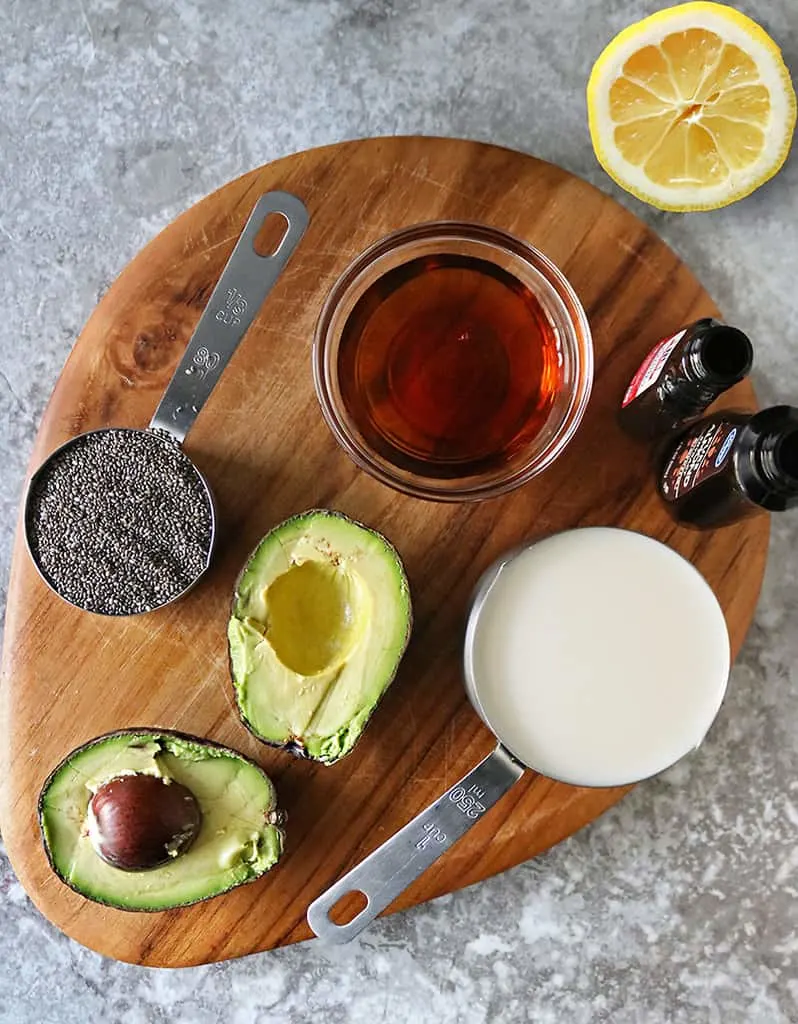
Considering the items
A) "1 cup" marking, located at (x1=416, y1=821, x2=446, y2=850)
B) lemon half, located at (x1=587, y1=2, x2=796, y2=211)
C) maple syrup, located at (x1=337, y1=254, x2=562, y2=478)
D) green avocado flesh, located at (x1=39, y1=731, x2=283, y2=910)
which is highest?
lemon half, located at (x1=587, y1=2, x2=796, y2=211)

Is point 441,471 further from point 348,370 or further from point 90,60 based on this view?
point 90,60

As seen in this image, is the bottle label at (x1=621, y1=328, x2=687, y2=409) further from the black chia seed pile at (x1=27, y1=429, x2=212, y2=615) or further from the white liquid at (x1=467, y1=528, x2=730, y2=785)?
the black chia seed pile at (x1=27, y1=429, x2=212, y2=615)

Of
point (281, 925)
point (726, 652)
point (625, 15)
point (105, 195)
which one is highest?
point (625, 15)

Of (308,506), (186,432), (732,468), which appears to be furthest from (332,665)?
(732,468)

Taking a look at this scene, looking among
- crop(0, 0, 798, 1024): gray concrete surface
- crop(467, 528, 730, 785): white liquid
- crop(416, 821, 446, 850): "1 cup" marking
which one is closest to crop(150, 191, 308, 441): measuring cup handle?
crop(0, 0, 798, 1024): gray concrete surface

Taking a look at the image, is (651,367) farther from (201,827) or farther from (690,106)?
(201,827)

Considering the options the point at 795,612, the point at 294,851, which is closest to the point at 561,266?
the point at 795,612
